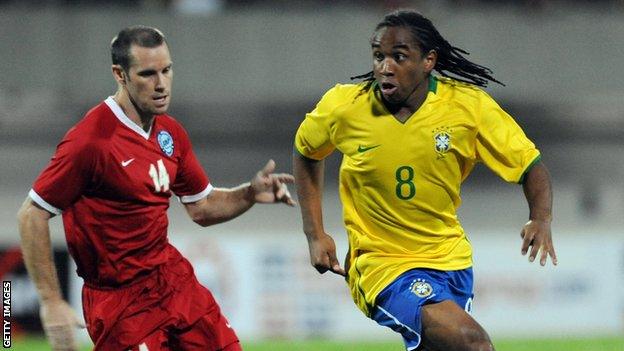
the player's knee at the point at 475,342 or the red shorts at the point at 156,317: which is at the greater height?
the player's knee at the point at 475,342

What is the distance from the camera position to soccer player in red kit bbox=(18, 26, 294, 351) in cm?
583

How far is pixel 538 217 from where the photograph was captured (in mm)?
5871

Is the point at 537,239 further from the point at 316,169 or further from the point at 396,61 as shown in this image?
the point at 316,169

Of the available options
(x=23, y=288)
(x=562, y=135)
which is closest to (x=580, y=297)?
(x=562, y=135)

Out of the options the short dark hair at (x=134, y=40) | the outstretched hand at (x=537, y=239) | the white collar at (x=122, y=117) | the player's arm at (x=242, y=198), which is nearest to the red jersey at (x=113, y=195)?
the white collar at (x=122, y=117)

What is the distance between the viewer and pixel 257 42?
56.6 feet

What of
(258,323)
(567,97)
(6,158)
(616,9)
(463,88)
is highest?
(463,88)

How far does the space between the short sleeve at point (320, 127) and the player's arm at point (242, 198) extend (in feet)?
0.66

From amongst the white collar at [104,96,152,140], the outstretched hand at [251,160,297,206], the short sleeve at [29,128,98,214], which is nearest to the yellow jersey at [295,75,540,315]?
the outstretched hand at [251,160,297,206]

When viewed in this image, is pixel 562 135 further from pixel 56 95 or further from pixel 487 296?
pixel 56 95

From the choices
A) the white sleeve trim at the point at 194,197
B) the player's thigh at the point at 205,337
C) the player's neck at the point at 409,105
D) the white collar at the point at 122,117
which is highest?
the player's neck at the point at 409,105

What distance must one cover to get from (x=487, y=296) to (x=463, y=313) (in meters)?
10.1

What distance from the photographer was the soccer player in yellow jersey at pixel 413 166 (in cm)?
601

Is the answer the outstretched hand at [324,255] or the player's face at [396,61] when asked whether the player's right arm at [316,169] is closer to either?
the outstretched hand at [324,255]
